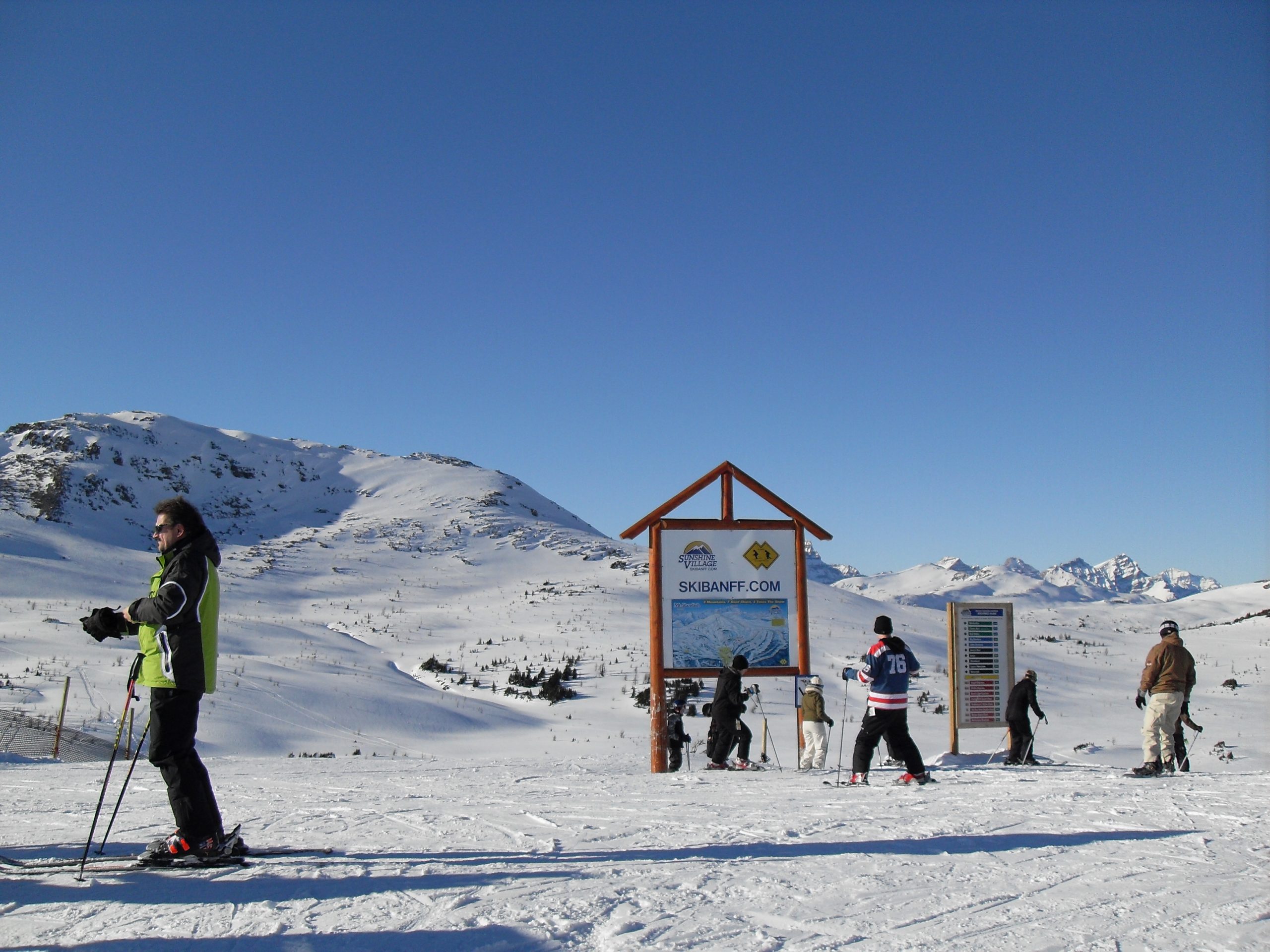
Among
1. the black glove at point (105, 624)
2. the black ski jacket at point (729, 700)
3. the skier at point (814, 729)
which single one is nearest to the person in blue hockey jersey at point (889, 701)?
the skier at point (814, 729)

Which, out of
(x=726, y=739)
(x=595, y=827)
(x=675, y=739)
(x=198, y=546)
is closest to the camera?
(x=198, y=546)

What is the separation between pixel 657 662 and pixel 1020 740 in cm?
503

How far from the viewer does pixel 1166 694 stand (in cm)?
1047

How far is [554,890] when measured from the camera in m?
4.41

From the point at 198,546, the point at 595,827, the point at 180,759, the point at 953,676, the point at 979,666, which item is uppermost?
the point at 198,546

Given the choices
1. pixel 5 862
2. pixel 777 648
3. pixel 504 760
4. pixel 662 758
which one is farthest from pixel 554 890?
pixel 504 760

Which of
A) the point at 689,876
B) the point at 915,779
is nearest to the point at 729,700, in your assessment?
the point at 915,779

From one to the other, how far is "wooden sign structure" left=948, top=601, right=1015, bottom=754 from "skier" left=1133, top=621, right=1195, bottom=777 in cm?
239

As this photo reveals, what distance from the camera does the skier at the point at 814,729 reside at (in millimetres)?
11602

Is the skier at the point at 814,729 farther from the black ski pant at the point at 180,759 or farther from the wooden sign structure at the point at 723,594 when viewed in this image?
the black ski pant at the point at 180,759

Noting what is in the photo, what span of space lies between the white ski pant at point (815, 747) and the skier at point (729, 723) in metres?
0.71

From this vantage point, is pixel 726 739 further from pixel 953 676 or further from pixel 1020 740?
pixel 1020 740

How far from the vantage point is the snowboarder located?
15.6 ft

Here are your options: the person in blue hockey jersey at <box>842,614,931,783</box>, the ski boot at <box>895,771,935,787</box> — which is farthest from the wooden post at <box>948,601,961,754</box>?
the person in blue hockey jersey at <box>842,614,931,783</box>
